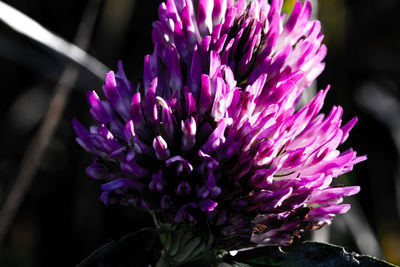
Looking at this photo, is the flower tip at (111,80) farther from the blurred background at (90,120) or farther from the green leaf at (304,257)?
the blurred background at (90,120)

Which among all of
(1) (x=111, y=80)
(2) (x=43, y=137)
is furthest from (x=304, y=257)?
(2) (x=43, y=137)

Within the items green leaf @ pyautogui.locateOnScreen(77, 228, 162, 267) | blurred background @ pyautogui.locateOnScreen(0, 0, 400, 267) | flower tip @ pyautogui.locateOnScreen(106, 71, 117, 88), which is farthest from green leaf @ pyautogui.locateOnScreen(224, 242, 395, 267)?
blurred background @ pyautogui.locateOnScreen(0, 0, 400, 267)

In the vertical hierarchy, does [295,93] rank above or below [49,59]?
below

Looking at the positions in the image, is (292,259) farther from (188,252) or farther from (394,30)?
(394,30)

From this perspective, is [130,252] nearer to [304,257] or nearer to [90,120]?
[304,257]

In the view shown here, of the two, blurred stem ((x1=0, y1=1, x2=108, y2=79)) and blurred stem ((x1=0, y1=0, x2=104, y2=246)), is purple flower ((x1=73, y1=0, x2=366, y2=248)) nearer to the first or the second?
blurred stem ((x1=0, y1=1, x2=108, y2=79))

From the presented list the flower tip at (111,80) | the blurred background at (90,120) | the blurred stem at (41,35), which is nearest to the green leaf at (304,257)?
the flower tip at (111,80)

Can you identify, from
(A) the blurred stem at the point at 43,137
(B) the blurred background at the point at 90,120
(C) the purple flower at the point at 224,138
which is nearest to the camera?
(C) the purple flower at the point at 224,138

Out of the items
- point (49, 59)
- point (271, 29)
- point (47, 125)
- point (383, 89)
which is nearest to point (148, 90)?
point (271, 29)
